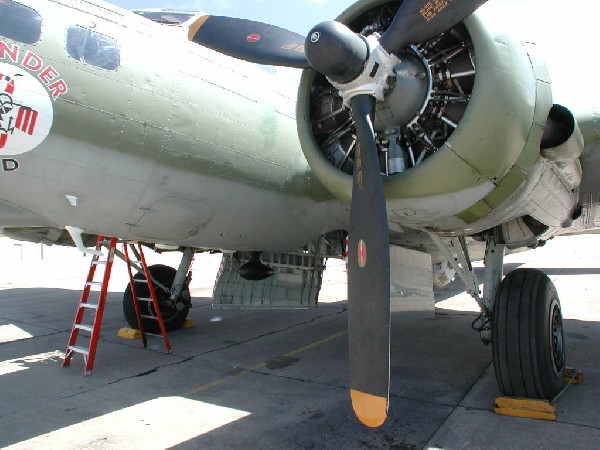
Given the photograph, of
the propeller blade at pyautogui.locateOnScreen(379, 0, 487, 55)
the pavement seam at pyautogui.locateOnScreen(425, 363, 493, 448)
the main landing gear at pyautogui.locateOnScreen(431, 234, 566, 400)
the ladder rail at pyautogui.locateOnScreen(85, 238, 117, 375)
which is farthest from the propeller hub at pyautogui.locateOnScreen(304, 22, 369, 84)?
the ladder rail at pyautogui.locateOnScreen(85, 238, 117, 375)

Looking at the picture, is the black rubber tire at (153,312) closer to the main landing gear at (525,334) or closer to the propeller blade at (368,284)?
the main landing gear at (525,334)

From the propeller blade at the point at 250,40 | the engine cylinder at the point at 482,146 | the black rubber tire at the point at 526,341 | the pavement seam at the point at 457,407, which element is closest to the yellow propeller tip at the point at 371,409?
the pavement seam at the point at 457,407

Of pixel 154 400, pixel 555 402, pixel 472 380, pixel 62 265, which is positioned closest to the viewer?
pixel 555 402

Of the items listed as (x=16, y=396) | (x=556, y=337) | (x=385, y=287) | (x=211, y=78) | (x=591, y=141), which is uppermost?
(x=211, y=78)

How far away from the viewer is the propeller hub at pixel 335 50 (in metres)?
3.31

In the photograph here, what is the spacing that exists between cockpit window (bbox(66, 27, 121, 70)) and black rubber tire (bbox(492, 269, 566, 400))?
4.17 m

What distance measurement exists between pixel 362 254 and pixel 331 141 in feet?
4.61

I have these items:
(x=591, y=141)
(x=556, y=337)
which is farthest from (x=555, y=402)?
(x=591, y=141)

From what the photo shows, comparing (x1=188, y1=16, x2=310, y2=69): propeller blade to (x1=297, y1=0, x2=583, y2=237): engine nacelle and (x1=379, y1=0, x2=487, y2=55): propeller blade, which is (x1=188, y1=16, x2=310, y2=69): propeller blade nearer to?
(x1=297, y1=0, x2=583, y2=237): engine nacelle

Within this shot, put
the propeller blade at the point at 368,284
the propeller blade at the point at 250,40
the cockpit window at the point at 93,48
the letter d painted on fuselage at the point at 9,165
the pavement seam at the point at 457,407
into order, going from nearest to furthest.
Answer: the propeller blade at the point at 368,284, the pavement seam at the point at 457,407, the letter d painted on fuselage at the point at 9,165, the cockpit window at the point at 93,48, the propeller blade at the point at 250,40

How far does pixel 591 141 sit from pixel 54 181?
478cm

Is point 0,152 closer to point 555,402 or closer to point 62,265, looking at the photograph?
point 555,402

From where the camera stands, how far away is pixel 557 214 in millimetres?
4746

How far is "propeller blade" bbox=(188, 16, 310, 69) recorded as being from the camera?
14.6 feet
